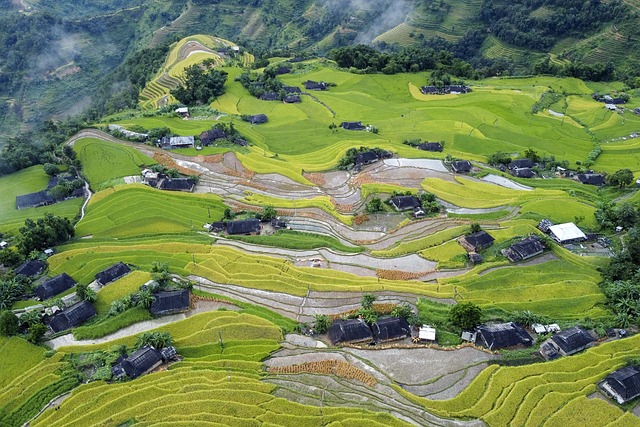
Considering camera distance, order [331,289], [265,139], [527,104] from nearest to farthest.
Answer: [331,289] < [265,139] < [527,104]

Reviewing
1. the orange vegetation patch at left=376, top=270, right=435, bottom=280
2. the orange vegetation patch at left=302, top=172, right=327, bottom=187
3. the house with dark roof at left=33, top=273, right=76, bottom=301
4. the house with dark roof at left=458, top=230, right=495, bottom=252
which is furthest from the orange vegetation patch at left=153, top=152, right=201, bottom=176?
the house with dark roof at left=458, top=230, right=495, bottom=252

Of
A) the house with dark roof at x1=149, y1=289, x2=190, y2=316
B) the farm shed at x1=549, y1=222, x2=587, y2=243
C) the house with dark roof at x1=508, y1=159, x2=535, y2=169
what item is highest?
the house with dark roof at x1=149, y1=289, x2=190, y2=316

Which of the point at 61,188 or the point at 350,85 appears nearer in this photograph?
the point at 61,188

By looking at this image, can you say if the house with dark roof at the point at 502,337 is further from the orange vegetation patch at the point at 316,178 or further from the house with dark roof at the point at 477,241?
the orange vegetation patch at the point at 316,178

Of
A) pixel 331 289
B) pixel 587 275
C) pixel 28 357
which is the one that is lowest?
pixel 587 275

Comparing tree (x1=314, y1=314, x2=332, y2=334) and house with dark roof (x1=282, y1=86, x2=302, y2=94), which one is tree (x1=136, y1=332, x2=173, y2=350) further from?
house with dark roof (x1=282, y1=86, x2=302, y2=94)

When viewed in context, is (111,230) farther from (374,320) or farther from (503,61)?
(503,61)

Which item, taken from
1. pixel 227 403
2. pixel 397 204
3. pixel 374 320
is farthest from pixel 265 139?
pixel 227 403
